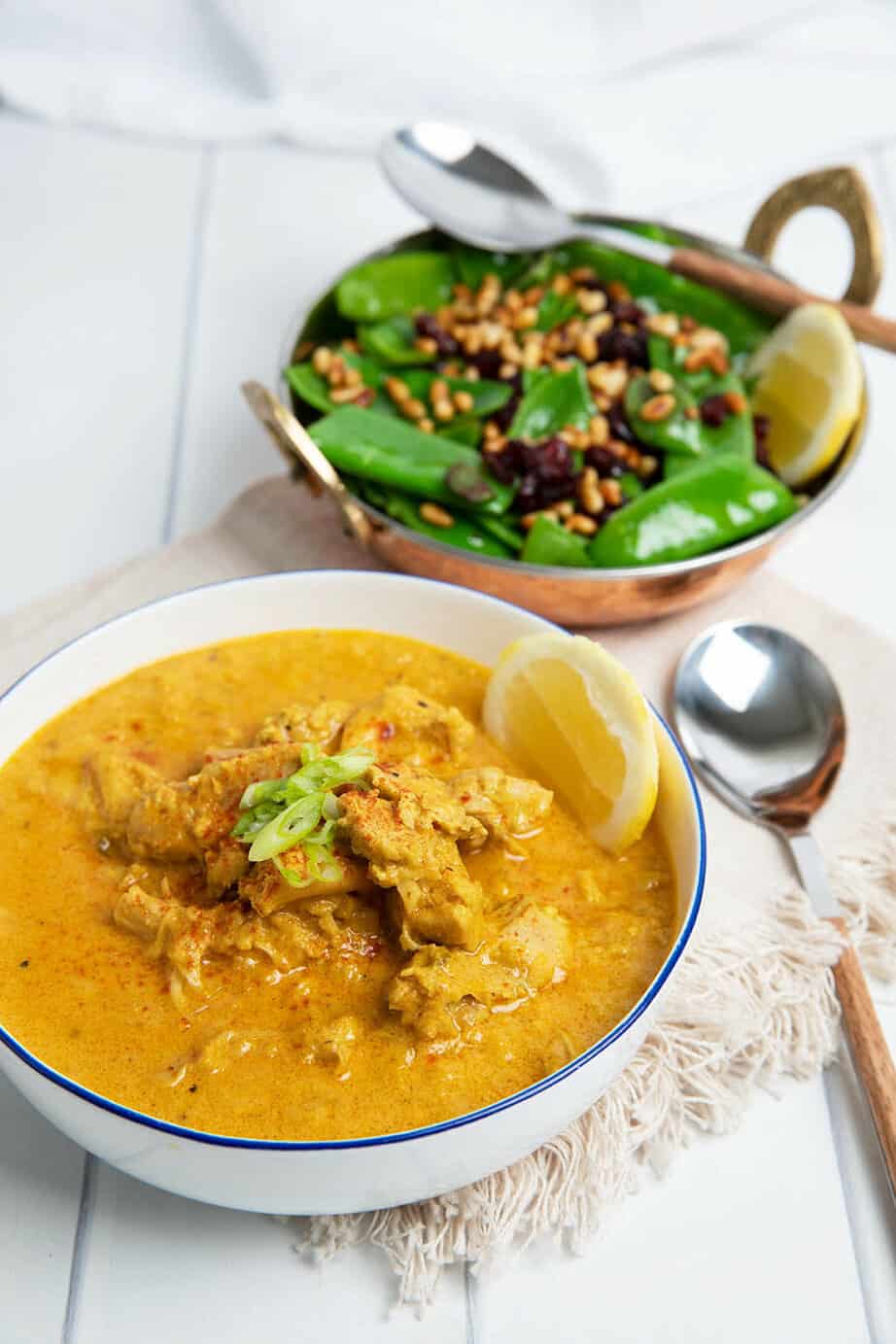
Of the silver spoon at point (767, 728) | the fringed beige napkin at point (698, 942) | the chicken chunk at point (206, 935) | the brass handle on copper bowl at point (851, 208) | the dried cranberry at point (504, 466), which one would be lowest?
the fringed beige napkin at point (698, 942)

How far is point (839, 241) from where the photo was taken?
5375 mm

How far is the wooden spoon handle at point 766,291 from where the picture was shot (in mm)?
3971

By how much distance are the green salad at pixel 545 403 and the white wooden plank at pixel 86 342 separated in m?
A: 0.72

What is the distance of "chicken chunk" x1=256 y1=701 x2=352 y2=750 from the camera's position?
9.24 feet

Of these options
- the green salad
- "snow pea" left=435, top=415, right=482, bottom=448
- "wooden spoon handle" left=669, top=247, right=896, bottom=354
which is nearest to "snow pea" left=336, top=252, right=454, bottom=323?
the green salad

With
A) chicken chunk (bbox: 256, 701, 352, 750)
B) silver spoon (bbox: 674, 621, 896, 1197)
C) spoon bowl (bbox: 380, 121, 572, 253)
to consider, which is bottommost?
silver spoon (bbox: 674, 621, 896, 1197)

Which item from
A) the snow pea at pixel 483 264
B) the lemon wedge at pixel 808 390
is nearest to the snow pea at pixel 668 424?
the lemon wedge at pixel 808 390

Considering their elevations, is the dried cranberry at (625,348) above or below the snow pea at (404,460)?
above

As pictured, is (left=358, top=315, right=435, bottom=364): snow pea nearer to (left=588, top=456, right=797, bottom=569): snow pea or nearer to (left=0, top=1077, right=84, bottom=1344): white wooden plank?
(left=588, top=456, right=797, bottom=569): snow pea

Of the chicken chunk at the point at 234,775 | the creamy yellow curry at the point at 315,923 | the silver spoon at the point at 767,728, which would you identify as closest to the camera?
the creamy yellow curry at the point at 315,923

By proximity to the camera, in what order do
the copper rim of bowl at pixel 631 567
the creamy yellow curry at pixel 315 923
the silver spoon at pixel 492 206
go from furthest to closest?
the silver spoon at pixel 492 206 → the copper rim of bowl at pixel 631 567 → the creamy yellow curry at pixel 315 923

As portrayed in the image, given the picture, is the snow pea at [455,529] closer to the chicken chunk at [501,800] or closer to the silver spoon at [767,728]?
the silver spoon at [767,728]

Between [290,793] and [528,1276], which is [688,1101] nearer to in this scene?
[528,1276]

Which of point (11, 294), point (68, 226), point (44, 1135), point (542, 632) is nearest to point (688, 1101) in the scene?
point (542, 632)
